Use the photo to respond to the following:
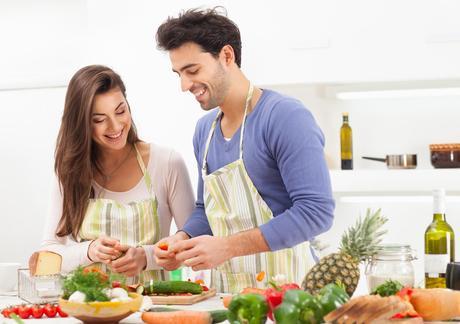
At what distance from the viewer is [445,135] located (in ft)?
14.7

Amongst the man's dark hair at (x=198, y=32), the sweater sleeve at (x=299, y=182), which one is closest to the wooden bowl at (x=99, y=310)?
the sweater sleeve at (x=299, y=182)

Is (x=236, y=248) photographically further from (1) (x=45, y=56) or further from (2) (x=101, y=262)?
(1) (x=45, y=56)

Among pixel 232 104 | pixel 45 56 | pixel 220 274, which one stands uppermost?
pixel 45 56

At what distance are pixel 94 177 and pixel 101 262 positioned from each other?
0.40 meters

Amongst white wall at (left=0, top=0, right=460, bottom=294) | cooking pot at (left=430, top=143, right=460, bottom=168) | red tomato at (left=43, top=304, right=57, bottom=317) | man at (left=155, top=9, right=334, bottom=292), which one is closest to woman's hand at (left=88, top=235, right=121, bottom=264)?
man at (left=155, top=9, right=334, bottom=292)

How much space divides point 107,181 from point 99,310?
123 cm

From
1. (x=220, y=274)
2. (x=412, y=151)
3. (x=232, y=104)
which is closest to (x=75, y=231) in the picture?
(x=220, y=274)

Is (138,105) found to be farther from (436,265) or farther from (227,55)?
(436,265)

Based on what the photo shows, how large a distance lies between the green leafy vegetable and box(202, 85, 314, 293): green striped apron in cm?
Result: 66

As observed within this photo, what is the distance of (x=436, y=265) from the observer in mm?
2398

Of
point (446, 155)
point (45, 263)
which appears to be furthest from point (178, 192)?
point (446, 155)

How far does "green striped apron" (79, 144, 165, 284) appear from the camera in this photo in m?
3.04

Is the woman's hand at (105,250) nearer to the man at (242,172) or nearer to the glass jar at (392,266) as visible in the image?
the man at (242,172)

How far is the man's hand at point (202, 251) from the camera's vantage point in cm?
241
